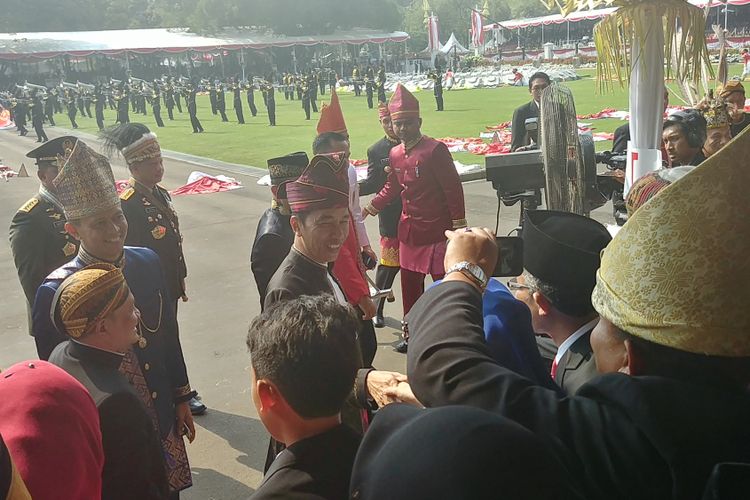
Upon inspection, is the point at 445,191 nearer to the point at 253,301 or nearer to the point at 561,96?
the point at 561,96

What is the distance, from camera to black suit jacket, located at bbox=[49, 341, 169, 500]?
2264 millimetres

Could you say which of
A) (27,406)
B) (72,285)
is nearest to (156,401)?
(72,285)

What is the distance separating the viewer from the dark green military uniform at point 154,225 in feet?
14.5

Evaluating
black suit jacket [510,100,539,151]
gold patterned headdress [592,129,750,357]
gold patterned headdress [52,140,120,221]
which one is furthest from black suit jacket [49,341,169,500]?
black suit jacket [510,100,539,151]

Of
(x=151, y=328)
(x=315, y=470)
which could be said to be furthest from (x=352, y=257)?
(x=315, y=470)

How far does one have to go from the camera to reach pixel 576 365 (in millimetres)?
2078

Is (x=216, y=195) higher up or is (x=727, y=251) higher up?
(x=727, y=251)

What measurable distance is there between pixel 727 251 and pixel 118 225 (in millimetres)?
2808

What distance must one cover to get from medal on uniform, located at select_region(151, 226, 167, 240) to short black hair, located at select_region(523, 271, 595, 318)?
9.97 ft

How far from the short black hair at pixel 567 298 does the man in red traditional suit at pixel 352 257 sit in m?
1.07

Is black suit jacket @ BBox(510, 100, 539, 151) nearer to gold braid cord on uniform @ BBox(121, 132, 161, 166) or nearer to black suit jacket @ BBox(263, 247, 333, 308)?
gold braid cord on uniform @ BBox(121, 132, 161, 166)

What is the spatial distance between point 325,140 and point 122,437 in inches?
125

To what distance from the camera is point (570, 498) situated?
3.28ft

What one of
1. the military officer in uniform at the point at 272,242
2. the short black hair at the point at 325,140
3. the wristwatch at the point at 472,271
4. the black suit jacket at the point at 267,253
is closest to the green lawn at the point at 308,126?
the short black hair at the point at 325,140
